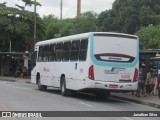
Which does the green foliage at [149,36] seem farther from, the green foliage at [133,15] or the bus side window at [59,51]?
the bus side window at [59,51]

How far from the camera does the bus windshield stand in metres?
20.7

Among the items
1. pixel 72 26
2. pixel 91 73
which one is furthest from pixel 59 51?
pixel 72 26

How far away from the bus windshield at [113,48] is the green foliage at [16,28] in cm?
3117

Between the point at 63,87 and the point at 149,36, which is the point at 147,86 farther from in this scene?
the point at 149,36

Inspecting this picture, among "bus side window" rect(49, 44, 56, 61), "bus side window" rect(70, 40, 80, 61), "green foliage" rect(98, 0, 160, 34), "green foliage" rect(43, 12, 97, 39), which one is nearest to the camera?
"bus side window" rect(70, 40, 80, 61)

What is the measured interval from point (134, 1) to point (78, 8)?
116 ft

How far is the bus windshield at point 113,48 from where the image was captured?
20656 mm

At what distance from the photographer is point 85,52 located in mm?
21109

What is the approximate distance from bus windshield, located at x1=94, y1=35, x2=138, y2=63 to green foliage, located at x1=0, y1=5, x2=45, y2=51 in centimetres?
3117

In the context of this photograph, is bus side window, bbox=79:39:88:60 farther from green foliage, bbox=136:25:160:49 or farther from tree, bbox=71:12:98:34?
tree, bbox=71:12:98:34

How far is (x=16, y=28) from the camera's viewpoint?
50844 millimetres

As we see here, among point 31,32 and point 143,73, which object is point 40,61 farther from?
point 31,32

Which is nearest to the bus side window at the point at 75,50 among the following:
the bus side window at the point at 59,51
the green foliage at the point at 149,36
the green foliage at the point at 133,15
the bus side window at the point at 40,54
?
the bus side window at the point at 59,51

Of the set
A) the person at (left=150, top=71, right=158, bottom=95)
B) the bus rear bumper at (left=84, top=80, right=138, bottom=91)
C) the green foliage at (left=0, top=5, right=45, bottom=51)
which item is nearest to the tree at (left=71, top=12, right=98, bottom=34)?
the green foliage at (left=0, top=5, right=45, bottom=51)
